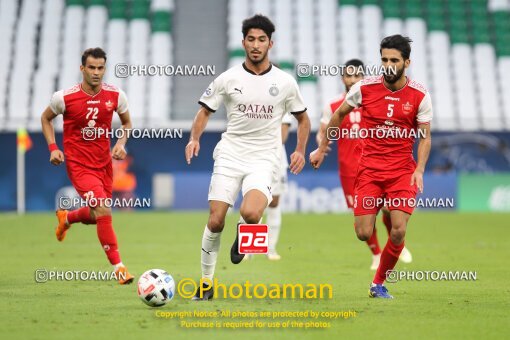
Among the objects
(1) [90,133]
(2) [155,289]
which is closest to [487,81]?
(1) [90,133]

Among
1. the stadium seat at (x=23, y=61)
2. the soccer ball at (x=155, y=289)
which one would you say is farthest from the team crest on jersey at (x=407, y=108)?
the stadium seat at (x=23, y=61)

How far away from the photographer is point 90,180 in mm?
10125

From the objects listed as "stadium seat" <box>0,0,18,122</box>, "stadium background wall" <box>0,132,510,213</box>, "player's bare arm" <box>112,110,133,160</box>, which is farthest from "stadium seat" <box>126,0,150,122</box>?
"player's bare arm" <box>112,110,133,160</box>

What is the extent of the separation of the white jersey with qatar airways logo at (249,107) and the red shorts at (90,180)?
1.88m

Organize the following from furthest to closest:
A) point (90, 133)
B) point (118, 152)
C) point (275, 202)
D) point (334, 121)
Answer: point (275, 202), point (90, 133), point (118, 152), point (334, 121)

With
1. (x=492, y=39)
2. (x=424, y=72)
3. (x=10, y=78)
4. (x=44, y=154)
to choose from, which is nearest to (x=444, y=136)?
(x=424, y=72)

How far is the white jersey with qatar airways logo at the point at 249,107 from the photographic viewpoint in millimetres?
8594

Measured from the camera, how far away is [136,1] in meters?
33.5

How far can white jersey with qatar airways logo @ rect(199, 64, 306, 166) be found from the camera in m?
8.59

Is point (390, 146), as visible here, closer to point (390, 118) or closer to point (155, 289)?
point (390, 118)

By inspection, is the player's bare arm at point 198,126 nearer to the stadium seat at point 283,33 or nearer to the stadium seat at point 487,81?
the stadium seat at point 487,81

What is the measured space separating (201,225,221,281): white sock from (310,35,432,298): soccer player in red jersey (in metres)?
1.11

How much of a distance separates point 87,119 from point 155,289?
109 inches

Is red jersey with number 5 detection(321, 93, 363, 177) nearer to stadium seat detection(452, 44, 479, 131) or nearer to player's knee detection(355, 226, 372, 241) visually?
player's knee detection(355, 226, 372, 241)
